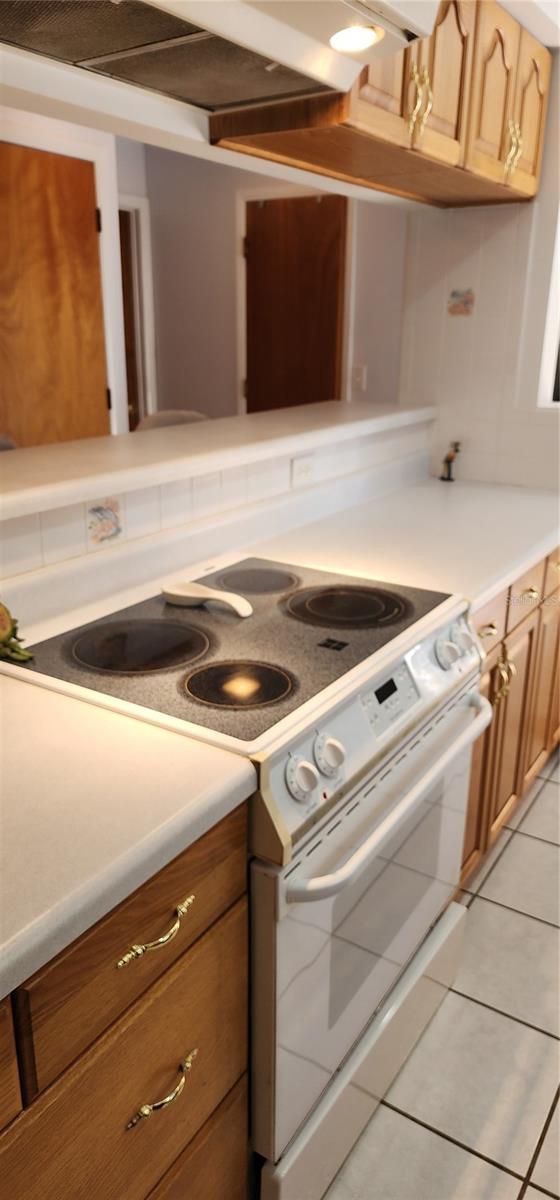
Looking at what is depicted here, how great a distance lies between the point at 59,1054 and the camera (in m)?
0.80

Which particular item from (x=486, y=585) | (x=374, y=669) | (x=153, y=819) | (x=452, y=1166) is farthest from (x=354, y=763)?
(x=452, y=1166)

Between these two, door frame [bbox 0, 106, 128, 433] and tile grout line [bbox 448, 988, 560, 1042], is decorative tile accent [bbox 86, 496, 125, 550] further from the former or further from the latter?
door frame [bbox 0, 106, 128, 433]

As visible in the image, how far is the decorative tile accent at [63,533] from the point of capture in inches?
58.5

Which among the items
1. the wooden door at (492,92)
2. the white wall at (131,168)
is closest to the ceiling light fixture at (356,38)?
the wooden door at (492,92)

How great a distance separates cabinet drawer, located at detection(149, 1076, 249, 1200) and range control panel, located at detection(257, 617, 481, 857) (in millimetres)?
385

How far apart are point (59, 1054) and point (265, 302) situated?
428 centimetres

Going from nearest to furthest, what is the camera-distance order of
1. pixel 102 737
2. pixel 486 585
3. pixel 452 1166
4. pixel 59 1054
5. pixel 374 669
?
pixel 59 1054 < pixel 102 737 < pixel 374 669 < pixel 452 1166 < pixel 486 585

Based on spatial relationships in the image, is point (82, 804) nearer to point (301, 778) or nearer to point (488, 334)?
point (301, 778)

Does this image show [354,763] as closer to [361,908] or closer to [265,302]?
[361,908]

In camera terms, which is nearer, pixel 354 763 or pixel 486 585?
pixel 354 763

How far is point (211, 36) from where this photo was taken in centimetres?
120

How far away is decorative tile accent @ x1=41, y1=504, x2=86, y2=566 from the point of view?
1485mm

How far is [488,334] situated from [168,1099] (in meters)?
2.33

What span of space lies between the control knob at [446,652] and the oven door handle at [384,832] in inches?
5.5
